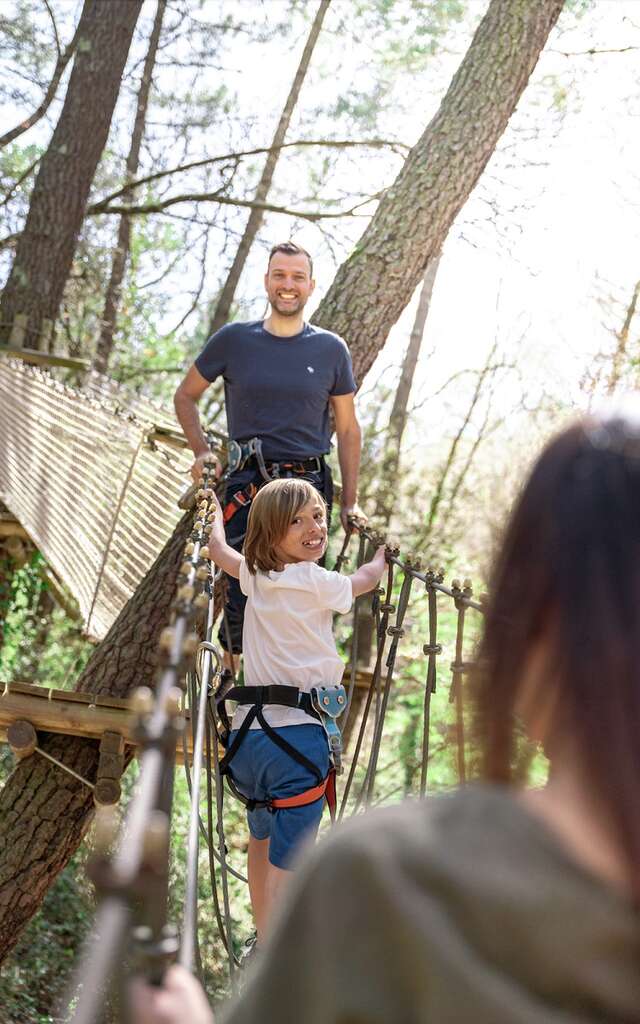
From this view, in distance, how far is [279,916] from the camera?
0.58 metres

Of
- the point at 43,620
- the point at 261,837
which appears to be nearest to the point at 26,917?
Result: the point at 261,837

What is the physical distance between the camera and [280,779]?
2215 mm

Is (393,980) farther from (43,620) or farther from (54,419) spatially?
(43,620)

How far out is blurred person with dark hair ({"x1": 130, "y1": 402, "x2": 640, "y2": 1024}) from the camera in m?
0.52

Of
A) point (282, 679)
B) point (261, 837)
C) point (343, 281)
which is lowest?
point (261, 837)

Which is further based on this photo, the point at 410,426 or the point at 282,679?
the point at 410,426

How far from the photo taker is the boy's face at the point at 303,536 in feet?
7.72

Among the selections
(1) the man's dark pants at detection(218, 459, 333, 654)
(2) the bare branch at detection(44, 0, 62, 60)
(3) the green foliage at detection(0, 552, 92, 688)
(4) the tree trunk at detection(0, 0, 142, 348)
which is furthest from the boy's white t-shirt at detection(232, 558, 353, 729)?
(2) the bare branch at detection(44, 0, 62, 60)

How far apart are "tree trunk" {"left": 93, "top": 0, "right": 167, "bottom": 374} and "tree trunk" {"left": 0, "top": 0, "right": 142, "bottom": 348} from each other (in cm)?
216

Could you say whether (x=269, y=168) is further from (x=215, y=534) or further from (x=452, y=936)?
(x=452, y=936)

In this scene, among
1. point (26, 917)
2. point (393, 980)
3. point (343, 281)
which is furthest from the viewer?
point (343, 281)

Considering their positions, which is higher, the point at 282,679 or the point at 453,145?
the point at 453,145

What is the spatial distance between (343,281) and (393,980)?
3534 millimetres

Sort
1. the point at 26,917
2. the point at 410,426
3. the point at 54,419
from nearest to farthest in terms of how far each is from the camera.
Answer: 1. the point at 26,917
2. the point at 54,419
3. the point at 410,426
